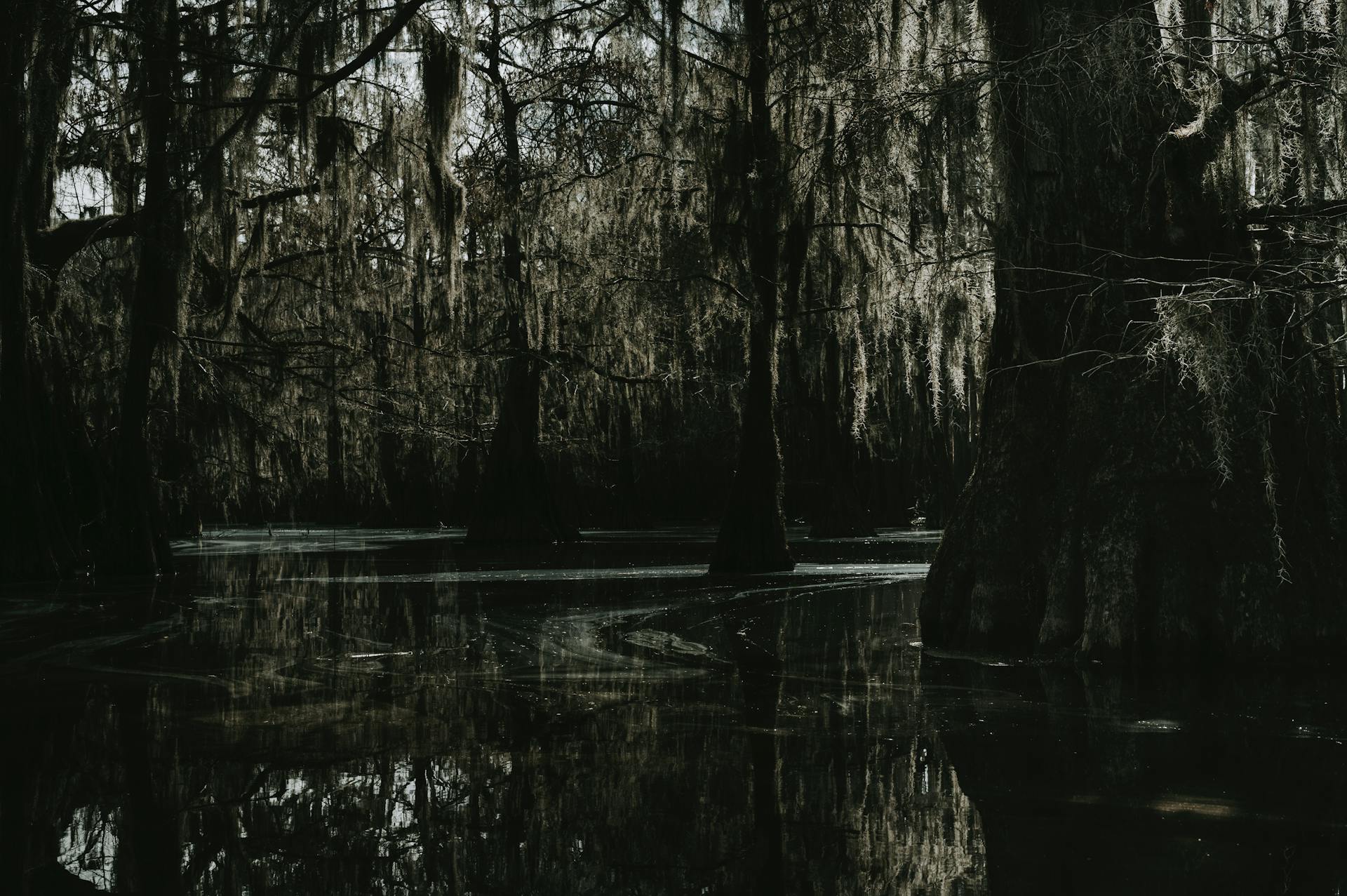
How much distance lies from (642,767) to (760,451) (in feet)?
34.0

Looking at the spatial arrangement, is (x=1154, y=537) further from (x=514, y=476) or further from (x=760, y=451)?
(x=514, y=476)

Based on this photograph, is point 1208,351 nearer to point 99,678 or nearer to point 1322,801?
point 1322,801

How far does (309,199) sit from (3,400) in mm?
4502

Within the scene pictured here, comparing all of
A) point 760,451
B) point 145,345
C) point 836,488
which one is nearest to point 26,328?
point 145,345

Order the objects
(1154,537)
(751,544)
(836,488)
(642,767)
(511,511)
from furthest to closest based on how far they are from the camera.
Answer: (836,488), (511,511), (751,544), (1154,537), (642,767)

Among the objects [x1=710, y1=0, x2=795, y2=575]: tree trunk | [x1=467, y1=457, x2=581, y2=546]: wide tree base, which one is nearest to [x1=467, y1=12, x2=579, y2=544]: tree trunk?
[x1=467, y1=457, x2=581, y2=546]: wide tree base

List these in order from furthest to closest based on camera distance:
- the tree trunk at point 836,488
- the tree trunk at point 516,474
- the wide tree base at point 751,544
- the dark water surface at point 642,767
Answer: the tree trunk at point 836,488 < the tree trunk at point 516,474 < the wide tree base at point 751,544 < the dark water surface at point 642,767

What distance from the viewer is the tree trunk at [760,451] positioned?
1442 cm

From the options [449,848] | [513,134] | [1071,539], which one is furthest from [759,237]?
[449,848]

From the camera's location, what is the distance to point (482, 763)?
454 centimetres

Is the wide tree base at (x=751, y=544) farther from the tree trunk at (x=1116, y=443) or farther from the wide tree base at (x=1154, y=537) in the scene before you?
the wide tree base at (x=1154, y=537)

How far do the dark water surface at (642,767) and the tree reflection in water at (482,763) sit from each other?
17mm

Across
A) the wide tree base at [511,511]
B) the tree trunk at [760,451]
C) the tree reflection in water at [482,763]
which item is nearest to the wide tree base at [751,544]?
the tree trunk at [760,451]

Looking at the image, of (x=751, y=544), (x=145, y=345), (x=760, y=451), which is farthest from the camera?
(x=760, y=451)
